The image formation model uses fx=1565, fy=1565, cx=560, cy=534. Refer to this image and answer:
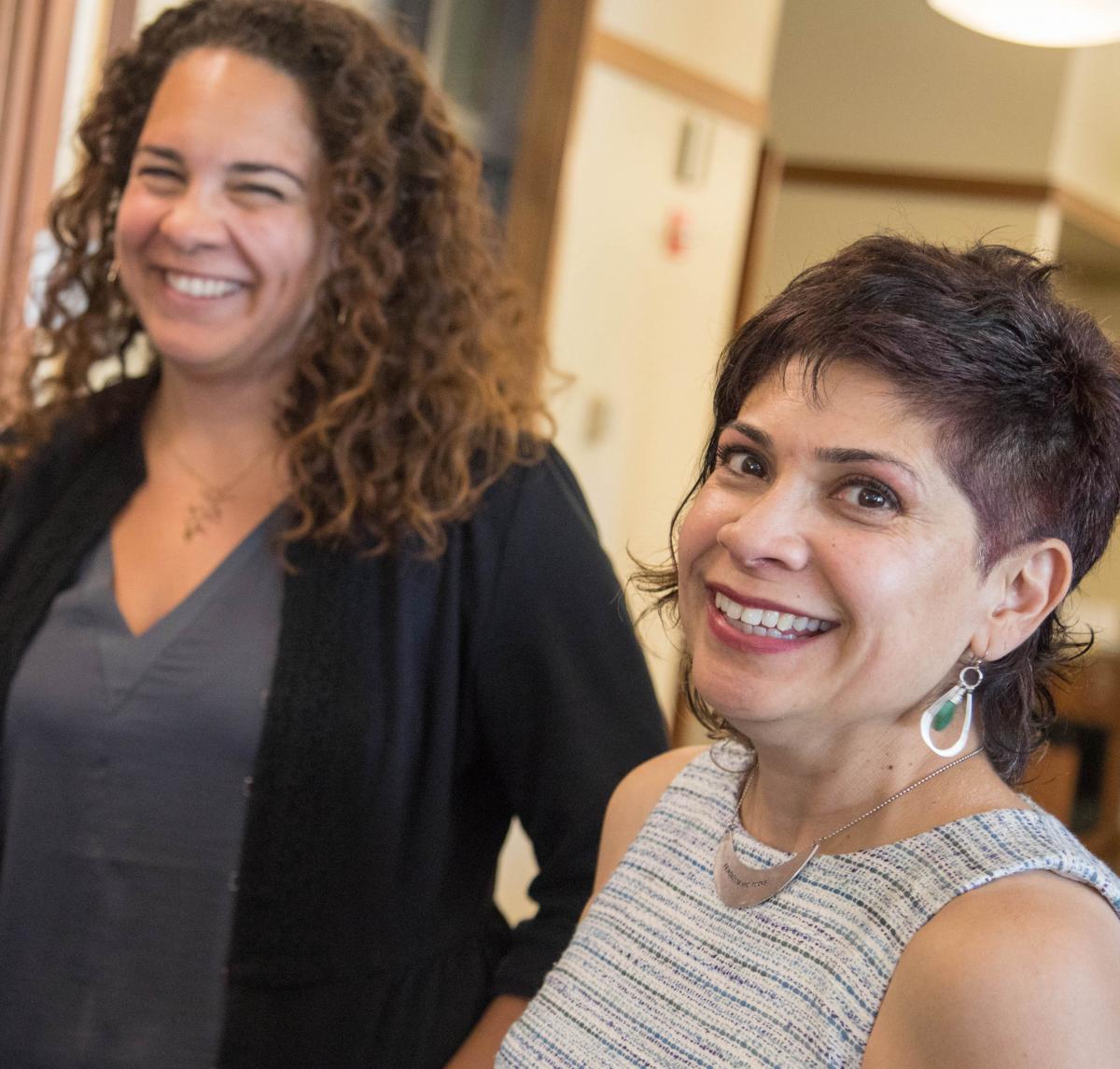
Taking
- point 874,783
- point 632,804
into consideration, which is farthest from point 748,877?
point 632,804

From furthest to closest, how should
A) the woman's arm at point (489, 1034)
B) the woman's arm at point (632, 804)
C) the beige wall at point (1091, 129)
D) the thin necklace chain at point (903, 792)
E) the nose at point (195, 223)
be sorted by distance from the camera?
the beige wall at point (1091, 129), the nose at point (195, 223), the woman's arm at point (489, 1034), the woman's arm at point (632, 804), the thin necklace chain at point (903, 792)

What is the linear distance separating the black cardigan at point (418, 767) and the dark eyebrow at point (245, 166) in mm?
428

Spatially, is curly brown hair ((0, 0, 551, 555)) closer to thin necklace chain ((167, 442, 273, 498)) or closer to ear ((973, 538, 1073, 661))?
thin necklace chain ((167, 442, 273, 498))

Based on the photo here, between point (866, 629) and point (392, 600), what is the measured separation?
754 millimetres

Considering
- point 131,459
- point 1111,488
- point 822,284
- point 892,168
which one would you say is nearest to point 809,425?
point 822,284

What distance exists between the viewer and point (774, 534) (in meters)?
1.16

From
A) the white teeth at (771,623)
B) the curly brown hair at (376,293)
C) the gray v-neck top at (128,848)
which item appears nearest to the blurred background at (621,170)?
the curly brown hair at (376,293)

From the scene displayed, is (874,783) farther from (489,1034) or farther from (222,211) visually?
(222,211)

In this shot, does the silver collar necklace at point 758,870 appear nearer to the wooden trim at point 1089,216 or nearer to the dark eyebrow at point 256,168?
the dark eyebrow at point 256,168

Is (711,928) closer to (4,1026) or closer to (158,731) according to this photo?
(158,731)

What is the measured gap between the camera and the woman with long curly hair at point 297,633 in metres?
1.71

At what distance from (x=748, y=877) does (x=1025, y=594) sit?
0.33 meters

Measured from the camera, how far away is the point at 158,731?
1710 mm

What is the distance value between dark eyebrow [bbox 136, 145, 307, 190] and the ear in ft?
3.32
